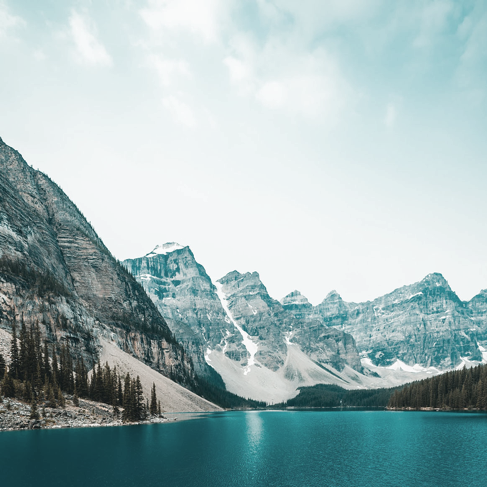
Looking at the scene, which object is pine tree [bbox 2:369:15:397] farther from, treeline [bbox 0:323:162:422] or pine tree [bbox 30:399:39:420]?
pine tree [bbox 30:399:39:420]

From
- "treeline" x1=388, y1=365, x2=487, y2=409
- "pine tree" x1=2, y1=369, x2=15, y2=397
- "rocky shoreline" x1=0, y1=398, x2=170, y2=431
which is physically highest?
"pine tree" x1=2, y1=369, x2=15, y2=397

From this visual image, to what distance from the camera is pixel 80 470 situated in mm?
54062

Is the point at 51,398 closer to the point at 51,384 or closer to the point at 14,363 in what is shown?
the point at 51,384

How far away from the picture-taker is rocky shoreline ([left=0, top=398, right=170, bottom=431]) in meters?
80.8

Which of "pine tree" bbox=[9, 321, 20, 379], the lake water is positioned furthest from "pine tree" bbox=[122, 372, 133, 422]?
"pine tree" bbox=[9, 321, 20, 379]

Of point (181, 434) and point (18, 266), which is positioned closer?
point (181, 434)

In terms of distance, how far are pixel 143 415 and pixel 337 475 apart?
73.5 meters

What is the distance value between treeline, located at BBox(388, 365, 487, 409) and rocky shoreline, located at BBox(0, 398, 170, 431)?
423 feet

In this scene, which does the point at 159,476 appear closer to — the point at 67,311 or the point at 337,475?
the point at 337,475

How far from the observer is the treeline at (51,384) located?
9044 cm

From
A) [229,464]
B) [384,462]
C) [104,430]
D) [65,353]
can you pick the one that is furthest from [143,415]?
[384,462]

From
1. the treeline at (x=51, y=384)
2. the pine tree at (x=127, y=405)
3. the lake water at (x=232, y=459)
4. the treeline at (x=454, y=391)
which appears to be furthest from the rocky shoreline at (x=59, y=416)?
the treeline at (x=454, y=391)

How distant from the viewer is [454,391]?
586 feet

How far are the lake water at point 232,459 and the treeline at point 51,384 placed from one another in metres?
12.0
